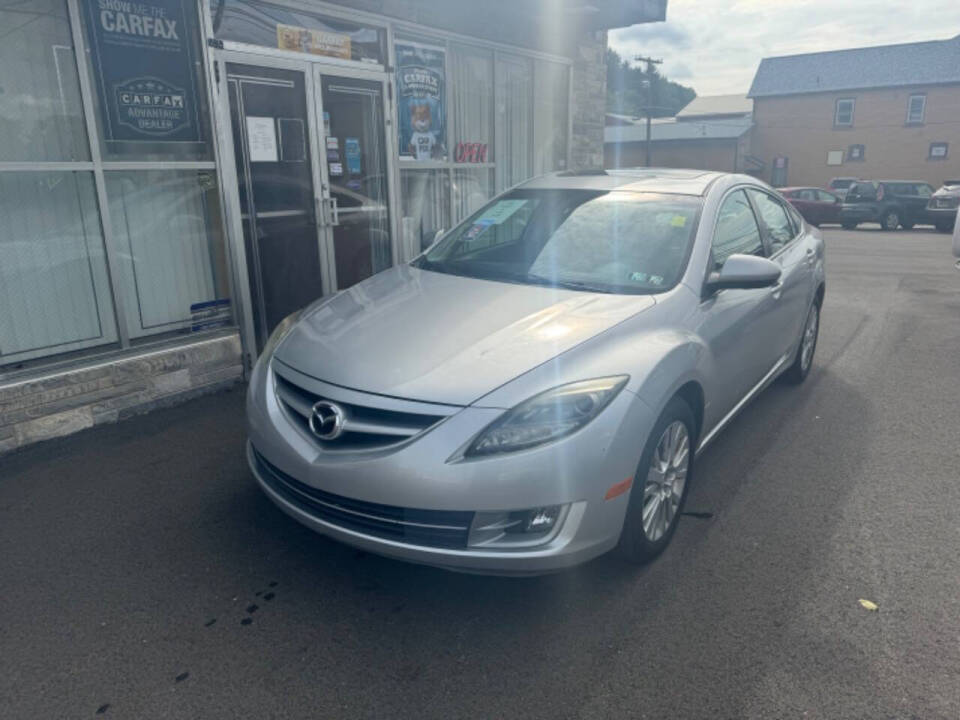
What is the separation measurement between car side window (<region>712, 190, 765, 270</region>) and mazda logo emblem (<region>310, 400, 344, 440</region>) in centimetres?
209

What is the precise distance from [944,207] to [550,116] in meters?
17.1

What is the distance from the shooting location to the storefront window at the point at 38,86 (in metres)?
4.38

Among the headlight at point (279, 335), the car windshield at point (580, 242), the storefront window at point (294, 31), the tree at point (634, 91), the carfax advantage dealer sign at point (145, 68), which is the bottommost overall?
the headlight at point (279, 335)

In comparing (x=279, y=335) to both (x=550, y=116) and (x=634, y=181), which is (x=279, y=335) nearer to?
(x=634, y=181)

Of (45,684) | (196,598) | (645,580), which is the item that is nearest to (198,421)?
(196,598)

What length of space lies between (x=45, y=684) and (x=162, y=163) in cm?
376

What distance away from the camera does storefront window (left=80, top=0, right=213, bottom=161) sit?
471 centimetres

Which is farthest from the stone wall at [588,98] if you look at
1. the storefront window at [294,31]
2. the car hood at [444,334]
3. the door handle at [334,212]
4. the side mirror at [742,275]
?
the car hood at [444,334]

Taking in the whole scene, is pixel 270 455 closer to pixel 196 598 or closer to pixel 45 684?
pixel 196 598

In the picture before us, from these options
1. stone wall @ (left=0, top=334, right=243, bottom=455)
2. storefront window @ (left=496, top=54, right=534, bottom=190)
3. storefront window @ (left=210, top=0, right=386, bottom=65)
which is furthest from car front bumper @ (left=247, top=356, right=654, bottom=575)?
storefront window @ (left=496, top=54, right=534, bottom=190)

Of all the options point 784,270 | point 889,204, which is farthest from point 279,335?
point 889,204

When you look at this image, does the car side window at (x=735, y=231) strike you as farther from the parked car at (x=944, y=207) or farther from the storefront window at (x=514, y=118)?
the parked car at (x=944, y=207)

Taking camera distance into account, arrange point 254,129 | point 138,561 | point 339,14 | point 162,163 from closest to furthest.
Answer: point 138,561 < point 162,163 < point 254,129 < point 339,14

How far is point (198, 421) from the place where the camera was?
4867 mm
